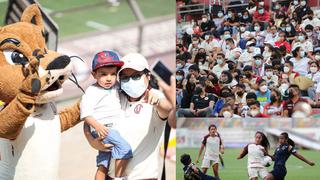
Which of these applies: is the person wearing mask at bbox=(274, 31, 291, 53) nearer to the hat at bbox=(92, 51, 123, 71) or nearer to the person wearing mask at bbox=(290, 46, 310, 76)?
the person wearing mask at bbox=(290, 46, 310, 76)

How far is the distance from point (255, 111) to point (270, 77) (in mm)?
227

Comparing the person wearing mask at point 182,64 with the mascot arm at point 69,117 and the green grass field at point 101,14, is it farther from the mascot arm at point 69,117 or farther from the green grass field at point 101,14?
the green grass field at point 101,14

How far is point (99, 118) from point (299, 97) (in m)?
1.18

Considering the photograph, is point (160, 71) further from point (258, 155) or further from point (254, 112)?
point (258, 155)

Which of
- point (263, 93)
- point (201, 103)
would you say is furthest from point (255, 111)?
point (201, 103)

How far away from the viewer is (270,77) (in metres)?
3.74

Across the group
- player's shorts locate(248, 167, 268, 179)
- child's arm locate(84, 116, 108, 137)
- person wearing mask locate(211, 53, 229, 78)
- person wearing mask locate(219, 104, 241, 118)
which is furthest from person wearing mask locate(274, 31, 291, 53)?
child's arm locate(84, 116, 108, 137)

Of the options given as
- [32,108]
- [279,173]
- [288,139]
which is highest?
[32,108]

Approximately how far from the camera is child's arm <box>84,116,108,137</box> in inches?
137

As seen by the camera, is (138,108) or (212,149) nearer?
(138,108)

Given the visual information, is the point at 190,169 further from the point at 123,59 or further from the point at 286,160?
the point at 123,59

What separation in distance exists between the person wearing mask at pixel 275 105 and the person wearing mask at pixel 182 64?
54cm

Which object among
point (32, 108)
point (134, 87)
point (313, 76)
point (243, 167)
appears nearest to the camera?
point (32, 108)

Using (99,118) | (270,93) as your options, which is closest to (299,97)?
(270,93)
